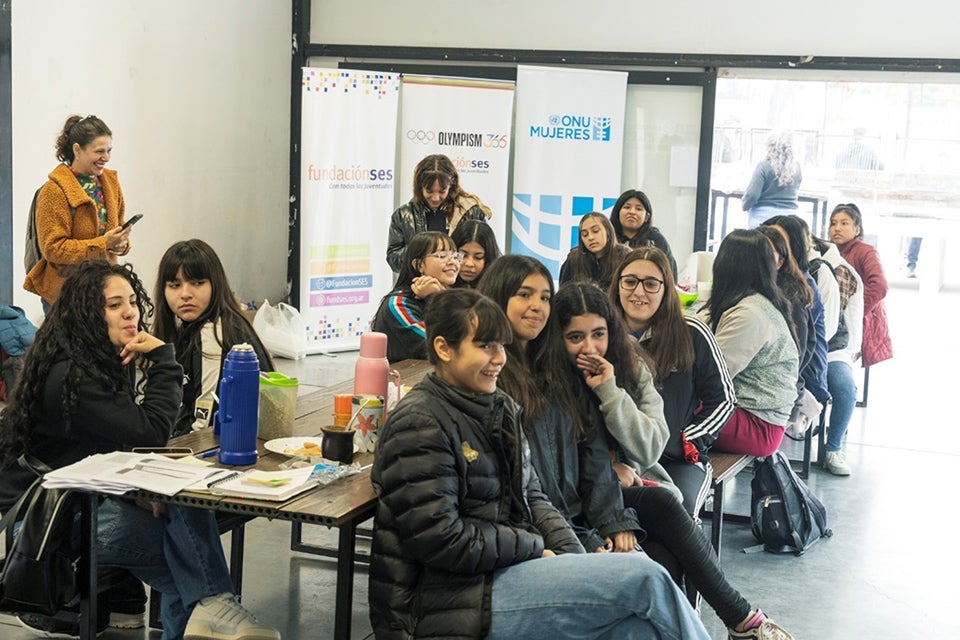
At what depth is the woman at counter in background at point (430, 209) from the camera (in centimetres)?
598

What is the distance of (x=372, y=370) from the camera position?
3066mm

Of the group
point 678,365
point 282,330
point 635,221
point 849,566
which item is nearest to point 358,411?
point 678,365

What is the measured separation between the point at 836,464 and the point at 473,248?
7.17ft

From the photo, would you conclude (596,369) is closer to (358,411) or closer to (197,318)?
(358,411)

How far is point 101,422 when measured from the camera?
2742 millimetres

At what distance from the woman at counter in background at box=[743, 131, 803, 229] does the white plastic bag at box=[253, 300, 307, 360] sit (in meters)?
3.45

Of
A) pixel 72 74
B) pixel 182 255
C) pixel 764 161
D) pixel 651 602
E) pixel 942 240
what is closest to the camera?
pixel 651 602

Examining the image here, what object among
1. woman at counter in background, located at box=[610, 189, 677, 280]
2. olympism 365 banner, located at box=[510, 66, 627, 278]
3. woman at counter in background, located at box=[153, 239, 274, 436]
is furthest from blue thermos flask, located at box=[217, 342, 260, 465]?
olympism 365 banner, located at box=[510, 66, 627, 278]

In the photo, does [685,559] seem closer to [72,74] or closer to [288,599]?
[288,599]

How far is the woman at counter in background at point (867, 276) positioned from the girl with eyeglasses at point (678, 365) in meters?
3.22

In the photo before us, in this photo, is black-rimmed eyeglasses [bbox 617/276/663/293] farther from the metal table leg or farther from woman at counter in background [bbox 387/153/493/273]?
woman at counter in background [bbox 387/153/493/273]

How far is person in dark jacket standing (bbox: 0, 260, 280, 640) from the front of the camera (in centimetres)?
272

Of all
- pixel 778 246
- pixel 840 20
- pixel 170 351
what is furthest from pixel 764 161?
pixel 170 351

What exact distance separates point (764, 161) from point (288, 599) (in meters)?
6.14
